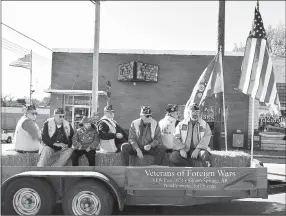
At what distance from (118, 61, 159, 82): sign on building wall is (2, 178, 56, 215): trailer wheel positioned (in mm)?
14696

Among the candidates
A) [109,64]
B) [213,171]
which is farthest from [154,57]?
[213,171]

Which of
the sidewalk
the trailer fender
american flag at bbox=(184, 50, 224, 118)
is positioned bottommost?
the sidewalk

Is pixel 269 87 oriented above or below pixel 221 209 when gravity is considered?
above

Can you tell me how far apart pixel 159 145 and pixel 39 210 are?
225cm

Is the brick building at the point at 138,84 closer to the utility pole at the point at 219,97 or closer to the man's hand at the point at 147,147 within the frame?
the utility pole at the point at 219,97

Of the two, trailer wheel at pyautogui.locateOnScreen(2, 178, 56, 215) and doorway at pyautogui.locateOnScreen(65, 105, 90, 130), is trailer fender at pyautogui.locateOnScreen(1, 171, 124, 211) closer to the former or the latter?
trailer wheel at pyautogui.locateOnScreen(2, 178, 56, 215)

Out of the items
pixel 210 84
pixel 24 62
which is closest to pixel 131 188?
pixel 210 84

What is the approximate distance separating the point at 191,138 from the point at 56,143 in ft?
7.77

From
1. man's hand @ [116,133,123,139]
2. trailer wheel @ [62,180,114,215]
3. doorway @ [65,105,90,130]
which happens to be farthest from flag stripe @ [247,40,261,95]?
doorway @ [65,105,90,130]

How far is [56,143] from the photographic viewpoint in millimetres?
5930

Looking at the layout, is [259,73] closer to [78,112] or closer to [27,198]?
[27,198]

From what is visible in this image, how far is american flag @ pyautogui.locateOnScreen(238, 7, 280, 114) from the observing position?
6.79m

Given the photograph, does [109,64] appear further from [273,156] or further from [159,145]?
[159,145]

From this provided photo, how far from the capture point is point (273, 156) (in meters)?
16.7
